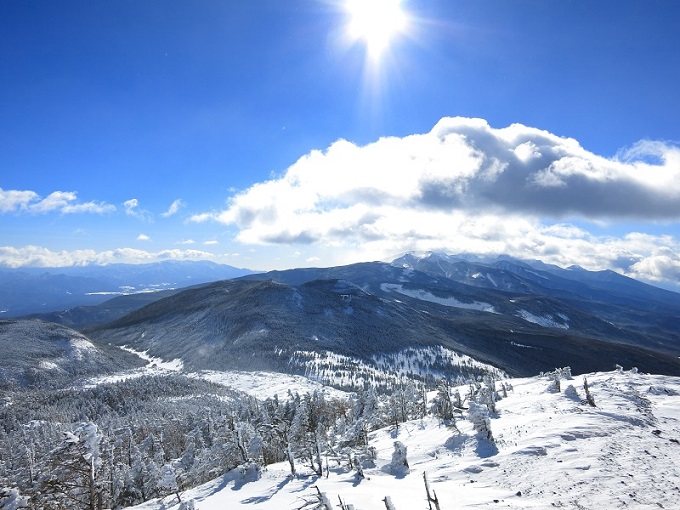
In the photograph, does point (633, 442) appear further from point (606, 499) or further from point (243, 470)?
point (243, 470)

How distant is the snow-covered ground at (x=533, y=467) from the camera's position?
21.8 metres

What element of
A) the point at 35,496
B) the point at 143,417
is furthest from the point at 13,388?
the point at 35,496

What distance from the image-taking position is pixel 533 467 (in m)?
26.5

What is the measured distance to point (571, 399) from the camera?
4262 cm

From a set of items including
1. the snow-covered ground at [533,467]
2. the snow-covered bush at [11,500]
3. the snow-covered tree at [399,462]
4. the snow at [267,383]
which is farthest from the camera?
the snow at [267,383]

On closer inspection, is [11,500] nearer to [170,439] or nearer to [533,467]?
[533,467]

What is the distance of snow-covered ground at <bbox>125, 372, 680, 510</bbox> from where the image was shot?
857 inches

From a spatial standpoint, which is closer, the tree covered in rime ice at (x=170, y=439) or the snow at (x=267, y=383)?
the tree covered in rime ice at (x=170, y=439)

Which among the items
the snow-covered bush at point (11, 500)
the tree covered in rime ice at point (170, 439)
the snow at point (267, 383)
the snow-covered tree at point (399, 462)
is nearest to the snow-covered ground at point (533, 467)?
the snow-covered tree at point (399, 462)

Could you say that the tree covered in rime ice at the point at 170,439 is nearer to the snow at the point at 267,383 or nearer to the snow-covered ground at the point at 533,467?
the snow-covered ground at the point at 533,467

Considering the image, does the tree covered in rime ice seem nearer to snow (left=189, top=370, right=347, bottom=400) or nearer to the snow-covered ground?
the snow-covered ground

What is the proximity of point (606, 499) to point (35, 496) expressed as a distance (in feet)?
99.1

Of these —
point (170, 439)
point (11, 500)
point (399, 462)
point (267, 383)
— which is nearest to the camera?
point (11, 500)

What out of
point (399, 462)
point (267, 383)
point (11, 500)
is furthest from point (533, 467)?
point (267, 383)
